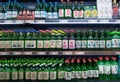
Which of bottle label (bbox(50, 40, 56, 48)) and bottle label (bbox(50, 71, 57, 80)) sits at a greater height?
bottle label (bbox(50, 40, 56, 48))

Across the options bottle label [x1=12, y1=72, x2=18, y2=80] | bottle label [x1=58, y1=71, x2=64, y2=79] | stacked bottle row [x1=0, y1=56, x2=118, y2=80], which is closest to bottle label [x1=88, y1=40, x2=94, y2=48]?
stacked bottle row [x1=0, y1=56, x2=118, y2=80]

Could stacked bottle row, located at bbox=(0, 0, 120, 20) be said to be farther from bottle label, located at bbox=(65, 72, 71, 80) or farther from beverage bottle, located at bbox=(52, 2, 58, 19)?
bottle label, located at bbox=(65, 72, 71, 80)

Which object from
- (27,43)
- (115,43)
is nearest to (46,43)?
(27,43)

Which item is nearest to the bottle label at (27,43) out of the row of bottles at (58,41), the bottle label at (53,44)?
the row of bottles at (58,41)

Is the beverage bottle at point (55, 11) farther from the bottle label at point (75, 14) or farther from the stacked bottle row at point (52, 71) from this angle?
the stacked bottle row at point (52, 71)

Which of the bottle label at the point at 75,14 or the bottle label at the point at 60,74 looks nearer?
the bottle label at the point at 60,74

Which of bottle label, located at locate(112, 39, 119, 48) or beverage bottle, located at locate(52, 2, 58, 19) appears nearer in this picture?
bottle label, located at locate(112, 39, 119, 48)

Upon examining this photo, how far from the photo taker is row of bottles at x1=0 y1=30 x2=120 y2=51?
2436mm

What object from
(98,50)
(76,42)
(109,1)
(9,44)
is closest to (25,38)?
(9,44)

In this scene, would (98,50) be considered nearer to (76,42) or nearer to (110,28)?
(76,42)

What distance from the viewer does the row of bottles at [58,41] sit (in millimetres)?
2436

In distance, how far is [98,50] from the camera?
95.2 inches

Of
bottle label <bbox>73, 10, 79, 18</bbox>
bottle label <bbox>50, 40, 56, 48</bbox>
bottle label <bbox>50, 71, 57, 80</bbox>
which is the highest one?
bottle label <bbox>73, 10, 79, 18</bbox>

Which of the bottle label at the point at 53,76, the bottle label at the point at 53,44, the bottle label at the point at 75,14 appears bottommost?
the bottle label at the point at 53,76
